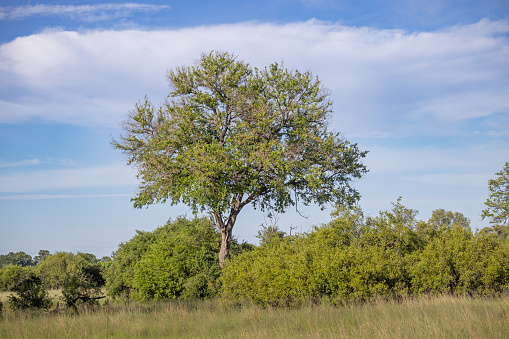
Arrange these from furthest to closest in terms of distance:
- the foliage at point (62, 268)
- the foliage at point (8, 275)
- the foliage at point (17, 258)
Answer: the foliage at point (17, 258) < the foliage at point (62, 268) < the foliage at point (8, 275)

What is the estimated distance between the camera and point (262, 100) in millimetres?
21812

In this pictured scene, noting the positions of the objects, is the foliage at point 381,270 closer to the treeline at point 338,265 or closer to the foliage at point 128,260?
the treeline at point 338,265

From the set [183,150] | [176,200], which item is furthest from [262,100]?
[176,200]

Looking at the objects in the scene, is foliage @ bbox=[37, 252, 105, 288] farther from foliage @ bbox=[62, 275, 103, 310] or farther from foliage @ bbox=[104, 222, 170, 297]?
foliage @ bbox=[62, 275, 103, 310]

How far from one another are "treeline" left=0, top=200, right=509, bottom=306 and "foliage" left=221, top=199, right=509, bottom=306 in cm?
4

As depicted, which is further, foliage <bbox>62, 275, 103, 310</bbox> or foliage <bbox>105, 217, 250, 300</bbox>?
foliage <bbox>105, 217, 250, 300</bbox>

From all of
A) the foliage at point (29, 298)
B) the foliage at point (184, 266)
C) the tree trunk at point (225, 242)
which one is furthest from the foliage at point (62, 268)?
the tree trunk at point (225, 242)

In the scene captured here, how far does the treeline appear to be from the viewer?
1577 cm

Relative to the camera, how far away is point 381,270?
1564cm

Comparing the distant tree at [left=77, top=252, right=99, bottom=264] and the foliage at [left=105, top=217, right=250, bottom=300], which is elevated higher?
the distant tree at [left=77, top=252, right=99, bottom=264]

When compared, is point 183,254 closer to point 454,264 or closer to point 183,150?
point 183,150

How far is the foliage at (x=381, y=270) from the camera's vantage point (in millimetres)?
15617

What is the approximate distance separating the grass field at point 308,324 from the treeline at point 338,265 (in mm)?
1253

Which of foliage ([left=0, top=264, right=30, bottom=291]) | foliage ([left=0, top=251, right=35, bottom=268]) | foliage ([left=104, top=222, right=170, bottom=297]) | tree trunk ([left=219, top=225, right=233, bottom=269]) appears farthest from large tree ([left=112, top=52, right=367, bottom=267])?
foliage ([left=0, top=251, right=35, bottom=268])
